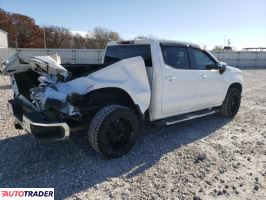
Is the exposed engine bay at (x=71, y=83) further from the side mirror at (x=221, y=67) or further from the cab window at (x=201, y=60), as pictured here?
the side mirror at (x=221, y=67)

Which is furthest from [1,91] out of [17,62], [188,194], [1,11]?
[1,11]

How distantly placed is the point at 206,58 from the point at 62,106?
138 inches

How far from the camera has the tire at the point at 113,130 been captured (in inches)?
142

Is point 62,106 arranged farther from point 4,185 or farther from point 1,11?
point 1,11

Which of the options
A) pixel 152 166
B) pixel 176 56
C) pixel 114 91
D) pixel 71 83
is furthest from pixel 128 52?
pixel 152 166

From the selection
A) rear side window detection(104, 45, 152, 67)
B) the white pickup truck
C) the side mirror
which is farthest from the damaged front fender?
the side mirror

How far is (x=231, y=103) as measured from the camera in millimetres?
6469

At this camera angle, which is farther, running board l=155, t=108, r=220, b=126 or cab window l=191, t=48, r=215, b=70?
cab window l=191, t=48, r=215, b=70

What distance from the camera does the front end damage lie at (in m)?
3.39

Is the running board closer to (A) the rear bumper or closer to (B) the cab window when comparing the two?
(B) the cab window

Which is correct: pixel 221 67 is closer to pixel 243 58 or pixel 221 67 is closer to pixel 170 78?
pixel 170 78

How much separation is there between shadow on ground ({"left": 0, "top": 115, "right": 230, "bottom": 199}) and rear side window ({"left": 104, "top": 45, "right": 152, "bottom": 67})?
60.6 inches

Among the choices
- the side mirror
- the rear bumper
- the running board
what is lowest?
the running board

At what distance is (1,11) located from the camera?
46.4 m
